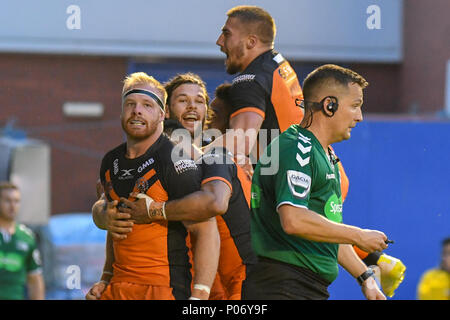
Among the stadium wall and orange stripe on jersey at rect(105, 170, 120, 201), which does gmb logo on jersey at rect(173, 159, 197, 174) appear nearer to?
orange stripe on jersey at rect(105, 170, 120, 201)

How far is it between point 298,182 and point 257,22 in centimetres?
212

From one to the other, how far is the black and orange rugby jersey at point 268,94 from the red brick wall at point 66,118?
10.8m

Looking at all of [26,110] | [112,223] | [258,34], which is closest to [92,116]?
[26,110]

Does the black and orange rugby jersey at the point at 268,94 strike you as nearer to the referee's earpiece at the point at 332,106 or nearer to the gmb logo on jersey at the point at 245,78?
the gmb logo on jersey at the point at 245,78

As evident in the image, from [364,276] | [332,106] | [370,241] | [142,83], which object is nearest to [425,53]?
[364,276]

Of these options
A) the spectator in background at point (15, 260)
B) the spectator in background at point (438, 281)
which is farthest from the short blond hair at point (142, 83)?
the spectator in background at point (438, 281)

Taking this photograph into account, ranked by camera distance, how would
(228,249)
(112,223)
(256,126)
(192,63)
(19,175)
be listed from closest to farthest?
1. (112,223)
2. (228,249)
3. (256,126)
4. (19,175)
5. (192,63)

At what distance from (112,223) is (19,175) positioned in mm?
9286

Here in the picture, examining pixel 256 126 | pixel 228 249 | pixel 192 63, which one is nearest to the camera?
pixel 228 249

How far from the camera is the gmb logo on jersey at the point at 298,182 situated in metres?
3.86

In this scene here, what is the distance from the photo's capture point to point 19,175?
13.3 metres

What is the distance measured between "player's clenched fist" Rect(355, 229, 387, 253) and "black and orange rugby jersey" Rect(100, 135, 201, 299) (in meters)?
0.99
